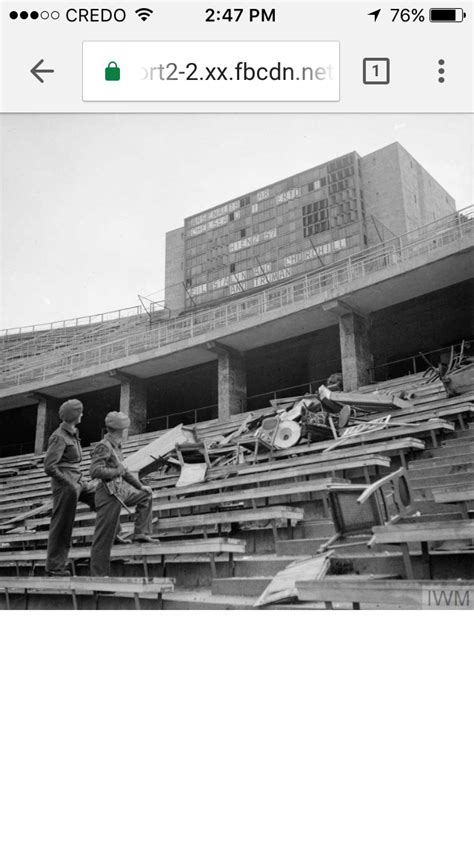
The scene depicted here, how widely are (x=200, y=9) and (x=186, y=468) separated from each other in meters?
4.46

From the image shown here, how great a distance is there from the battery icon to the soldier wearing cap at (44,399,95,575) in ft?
10.3

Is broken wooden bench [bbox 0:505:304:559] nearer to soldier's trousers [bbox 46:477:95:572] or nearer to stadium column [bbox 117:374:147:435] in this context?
soldier's trousers [bbox 46:477:95:572]

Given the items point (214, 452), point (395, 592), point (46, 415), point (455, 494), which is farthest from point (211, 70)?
point (46, 415)

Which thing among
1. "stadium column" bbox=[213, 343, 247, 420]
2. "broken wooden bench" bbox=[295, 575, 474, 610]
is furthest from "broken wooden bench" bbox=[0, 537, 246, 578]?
"stadium column" bbox=[213, 343, 247, 420]

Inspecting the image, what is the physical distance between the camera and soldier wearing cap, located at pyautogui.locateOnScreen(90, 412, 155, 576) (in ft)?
13.4

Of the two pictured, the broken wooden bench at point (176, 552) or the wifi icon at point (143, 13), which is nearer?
the wifi icon at point (143, 13)

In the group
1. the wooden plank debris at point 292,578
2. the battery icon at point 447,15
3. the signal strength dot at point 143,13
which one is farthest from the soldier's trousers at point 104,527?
the battery icon at point 447,15

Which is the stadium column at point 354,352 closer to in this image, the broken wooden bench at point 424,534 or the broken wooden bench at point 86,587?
the broken wooden bench at point 86,587

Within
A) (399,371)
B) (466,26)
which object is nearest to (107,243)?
(466,26)

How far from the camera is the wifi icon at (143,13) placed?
313cm

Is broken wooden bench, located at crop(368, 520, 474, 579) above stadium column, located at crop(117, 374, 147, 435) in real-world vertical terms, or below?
below

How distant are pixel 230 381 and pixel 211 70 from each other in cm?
963

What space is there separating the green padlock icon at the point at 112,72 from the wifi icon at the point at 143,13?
0.26 m
